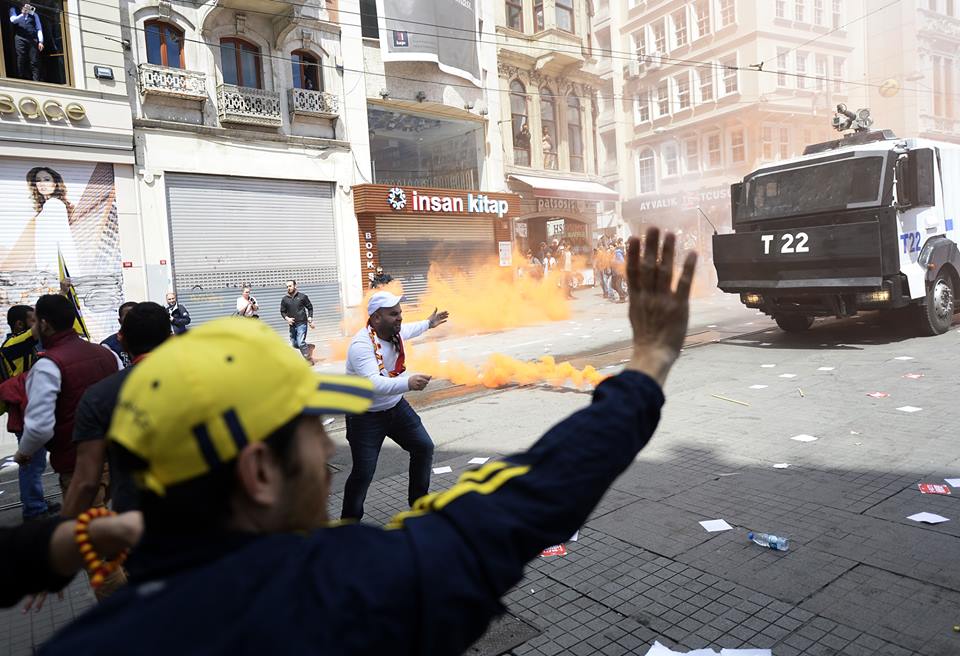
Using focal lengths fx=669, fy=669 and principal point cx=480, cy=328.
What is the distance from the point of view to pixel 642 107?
3609 centimetres

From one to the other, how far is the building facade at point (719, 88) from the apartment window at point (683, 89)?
7 cm

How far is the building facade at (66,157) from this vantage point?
1388cm

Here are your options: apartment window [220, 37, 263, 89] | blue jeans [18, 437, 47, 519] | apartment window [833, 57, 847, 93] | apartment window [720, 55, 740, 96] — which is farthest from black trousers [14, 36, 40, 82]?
apartment window [833, 57, 847, 93]

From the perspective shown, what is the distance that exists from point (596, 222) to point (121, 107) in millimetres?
20437

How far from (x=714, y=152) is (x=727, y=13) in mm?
6975

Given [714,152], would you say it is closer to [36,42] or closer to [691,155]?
[691,155]

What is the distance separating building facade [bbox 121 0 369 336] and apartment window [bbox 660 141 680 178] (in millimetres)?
21125

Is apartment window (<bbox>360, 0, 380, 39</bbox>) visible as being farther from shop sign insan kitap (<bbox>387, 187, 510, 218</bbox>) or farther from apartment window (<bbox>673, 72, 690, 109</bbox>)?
apartment window (<bbox>673, 72, 690, 109</bbox>)

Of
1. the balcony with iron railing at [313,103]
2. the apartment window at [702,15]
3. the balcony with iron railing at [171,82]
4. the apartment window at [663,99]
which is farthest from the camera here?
the apartment window at [663,99]

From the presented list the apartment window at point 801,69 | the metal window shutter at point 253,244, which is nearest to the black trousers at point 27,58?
the metal window shutter at point 253,244

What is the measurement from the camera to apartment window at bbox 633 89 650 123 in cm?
3575

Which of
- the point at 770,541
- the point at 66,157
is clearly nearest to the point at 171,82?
the point at 66,157

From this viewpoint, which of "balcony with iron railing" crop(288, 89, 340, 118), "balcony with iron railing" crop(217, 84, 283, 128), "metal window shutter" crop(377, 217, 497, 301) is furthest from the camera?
"metal window shutter" crop(377, 217, 497, 301)

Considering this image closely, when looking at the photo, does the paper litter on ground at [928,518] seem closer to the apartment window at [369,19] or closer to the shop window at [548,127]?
the apartment window at [369,19]
